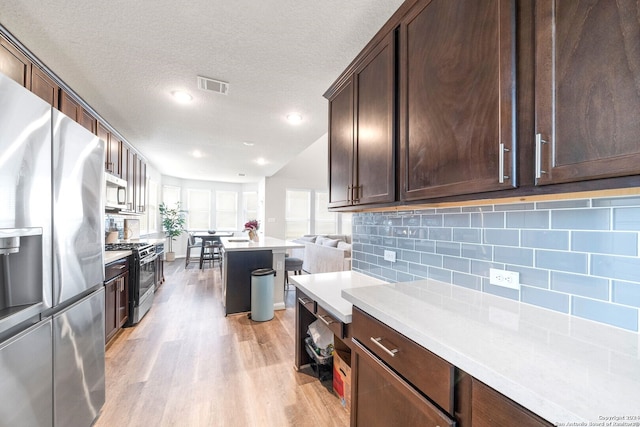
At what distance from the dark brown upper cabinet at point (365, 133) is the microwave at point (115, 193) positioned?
8.07 feet

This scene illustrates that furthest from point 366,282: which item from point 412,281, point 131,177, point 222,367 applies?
point 131,177

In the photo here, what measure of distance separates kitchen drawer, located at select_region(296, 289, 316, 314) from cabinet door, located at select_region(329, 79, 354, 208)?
70 centimetres

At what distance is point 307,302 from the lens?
1.86m

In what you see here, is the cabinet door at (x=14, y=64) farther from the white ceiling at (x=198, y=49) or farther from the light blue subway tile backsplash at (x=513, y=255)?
the light blue subway tile backsplash at (x=513, y=255)

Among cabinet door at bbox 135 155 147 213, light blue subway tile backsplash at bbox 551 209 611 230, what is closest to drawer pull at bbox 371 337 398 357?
light blue subway tile backsplash at bbox 551 209 611 230

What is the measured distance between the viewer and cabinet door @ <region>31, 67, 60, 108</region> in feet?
6.01

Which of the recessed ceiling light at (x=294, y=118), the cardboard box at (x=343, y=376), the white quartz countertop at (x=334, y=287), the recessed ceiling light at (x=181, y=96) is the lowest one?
the cardboard box at (x=343, y=376)

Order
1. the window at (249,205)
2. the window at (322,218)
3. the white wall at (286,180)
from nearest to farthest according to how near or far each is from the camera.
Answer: the white wall at (286,180) → the window at (322,218) → the window at (249,205)

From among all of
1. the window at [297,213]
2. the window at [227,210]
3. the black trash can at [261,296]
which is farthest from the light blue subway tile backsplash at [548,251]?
the window at [227,210]

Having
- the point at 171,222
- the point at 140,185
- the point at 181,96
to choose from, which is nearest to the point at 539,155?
the point at 181,96

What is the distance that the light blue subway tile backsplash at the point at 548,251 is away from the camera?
0.83 metres

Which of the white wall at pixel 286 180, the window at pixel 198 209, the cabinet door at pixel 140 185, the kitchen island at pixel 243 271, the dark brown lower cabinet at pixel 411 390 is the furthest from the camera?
the window at pixel 198 209

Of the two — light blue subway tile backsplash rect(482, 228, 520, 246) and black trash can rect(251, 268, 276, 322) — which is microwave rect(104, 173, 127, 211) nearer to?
black trash can rect(251, 268, 276, 322)

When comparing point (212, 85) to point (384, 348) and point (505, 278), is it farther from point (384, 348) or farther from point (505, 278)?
point (505, 278)
